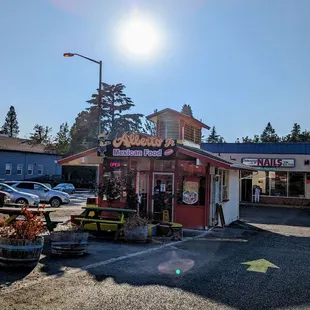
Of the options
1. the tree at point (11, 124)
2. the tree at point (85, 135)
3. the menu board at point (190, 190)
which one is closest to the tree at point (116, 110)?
the tree at point (85, 135)

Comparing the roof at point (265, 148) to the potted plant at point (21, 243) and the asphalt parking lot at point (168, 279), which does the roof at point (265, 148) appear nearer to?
the asphalt parking lot at point (168, 279)

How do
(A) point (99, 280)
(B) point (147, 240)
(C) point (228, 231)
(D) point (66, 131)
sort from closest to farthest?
(A) point (99, 280) → (B) point (147, 240) → (C) point (228, 231) → (D) point (66, 131)

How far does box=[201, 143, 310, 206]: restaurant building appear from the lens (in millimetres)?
32344

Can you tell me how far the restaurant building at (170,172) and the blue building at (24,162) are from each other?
25756mm

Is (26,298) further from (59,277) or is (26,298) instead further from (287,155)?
(287,155)

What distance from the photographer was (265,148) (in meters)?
33.6

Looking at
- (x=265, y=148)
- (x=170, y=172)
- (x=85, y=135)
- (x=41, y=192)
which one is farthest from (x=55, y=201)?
(x=85, y=135)

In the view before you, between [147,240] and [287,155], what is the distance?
77.8 feet

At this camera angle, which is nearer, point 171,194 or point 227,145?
point 171,194

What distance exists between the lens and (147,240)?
39.5 ft

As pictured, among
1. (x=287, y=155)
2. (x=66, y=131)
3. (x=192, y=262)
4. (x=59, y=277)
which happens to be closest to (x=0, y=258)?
(x=59, y=277)

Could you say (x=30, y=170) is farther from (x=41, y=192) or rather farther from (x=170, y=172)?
(x=170, y=172)

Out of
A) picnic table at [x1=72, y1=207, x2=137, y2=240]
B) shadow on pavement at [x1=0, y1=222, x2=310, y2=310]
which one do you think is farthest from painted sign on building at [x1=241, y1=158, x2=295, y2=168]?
picnic table at [x1=72, y1=207, x2=137, y2=240]

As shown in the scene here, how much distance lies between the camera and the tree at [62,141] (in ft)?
192
